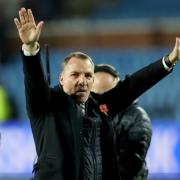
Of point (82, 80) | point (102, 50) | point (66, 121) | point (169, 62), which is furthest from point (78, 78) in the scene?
point (102, 50)

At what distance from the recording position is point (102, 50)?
43.3 ft

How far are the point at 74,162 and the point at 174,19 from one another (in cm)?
962

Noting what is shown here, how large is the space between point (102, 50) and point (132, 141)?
8043 mm

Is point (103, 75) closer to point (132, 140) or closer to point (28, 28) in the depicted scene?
point (132, 140)

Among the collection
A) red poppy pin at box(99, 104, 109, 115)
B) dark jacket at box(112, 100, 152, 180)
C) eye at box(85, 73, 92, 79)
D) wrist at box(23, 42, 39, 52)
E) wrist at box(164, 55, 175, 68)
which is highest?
wrist at box(23, 42, 39, 52)

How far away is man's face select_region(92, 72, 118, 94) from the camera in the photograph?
17.7ft

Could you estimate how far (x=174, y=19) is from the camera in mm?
13766

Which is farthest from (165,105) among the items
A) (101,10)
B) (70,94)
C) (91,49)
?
(70,94)

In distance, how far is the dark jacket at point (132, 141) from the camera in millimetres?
5129

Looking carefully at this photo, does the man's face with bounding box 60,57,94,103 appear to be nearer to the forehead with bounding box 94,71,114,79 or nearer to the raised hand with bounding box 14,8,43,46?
the raised hand with bounding box 14,8,43,46

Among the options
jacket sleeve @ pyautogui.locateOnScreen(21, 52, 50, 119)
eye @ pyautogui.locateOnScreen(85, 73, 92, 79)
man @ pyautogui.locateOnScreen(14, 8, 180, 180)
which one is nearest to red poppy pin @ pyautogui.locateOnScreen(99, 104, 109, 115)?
man @ pyautogui.locateOnScreen(14, 8, 180, 180)

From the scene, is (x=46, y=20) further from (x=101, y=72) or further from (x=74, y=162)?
(x=74, y=162)

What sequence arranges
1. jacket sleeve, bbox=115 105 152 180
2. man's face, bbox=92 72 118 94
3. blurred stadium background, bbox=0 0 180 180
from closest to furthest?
jacket sleeve, bbox=115 105 152 180
man's face, bbox=92 72 118 94
blurred stadium background, bbox=0 0 180 180

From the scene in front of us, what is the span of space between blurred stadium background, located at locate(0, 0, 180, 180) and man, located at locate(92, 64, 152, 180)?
477 cm
